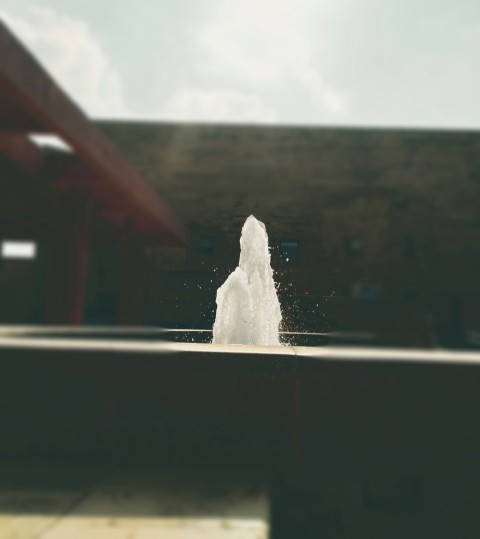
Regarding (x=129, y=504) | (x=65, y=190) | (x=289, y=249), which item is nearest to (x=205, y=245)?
(x=289, y=249)

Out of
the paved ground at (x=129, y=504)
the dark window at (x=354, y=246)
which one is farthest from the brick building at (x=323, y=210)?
the paved ground at (x=129, y=504)

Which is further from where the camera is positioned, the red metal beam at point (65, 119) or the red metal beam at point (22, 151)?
the red metal beam at point (22, 151)

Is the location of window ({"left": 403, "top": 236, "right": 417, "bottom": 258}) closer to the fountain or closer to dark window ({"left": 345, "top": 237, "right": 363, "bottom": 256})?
dark window ({"left": 345, "top": 237, "right": 363, "bottom": 256})

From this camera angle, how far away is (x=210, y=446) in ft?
7.66

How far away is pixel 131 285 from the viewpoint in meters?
13.5

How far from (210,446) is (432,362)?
1167 mm

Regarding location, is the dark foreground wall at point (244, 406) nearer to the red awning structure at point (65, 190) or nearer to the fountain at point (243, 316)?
the red awning structure at point (65, 190)

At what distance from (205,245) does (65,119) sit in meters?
11.8

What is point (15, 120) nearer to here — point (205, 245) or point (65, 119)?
point (65, 119)

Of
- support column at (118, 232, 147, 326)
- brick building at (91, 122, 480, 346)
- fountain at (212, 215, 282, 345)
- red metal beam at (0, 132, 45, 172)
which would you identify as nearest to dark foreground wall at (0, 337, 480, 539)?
fountain at (212, 215, 282, 345)

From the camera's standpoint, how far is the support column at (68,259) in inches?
347

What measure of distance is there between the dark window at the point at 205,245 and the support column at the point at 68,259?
8.25 metres

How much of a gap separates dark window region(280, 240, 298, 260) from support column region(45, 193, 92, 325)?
974 centimetres

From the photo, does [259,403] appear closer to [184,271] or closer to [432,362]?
[432,362]
